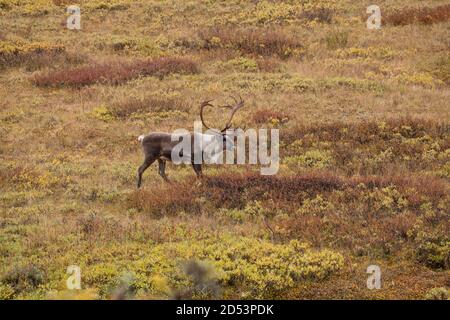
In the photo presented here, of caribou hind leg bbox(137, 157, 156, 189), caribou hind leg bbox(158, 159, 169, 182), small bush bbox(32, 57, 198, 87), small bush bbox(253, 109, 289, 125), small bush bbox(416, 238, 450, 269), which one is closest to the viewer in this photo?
small bush bbox(416, 238, 450, 269)

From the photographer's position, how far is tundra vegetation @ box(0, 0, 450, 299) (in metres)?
10.4

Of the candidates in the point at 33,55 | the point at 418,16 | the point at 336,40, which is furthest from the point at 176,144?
the point at 418,16

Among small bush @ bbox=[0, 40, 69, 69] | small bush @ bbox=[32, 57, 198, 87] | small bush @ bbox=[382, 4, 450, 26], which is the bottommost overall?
small bush @ bbox=[32, 57, 198, 87]

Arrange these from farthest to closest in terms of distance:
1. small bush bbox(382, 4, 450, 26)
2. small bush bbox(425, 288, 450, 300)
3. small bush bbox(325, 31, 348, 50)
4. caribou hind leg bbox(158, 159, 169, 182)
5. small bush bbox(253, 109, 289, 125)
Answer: small bush bbox(382, 4, 450, 26), small bush bbox(325, 31, 348, 50), small bush bbox(253, 109, 289, 125), caribou hind leg bbox(158, 159, 169, 182), small bush bbox(425, 288, 450, 300)

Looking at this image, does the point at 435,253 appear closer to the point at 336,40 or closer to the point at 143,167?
the point at 143,167

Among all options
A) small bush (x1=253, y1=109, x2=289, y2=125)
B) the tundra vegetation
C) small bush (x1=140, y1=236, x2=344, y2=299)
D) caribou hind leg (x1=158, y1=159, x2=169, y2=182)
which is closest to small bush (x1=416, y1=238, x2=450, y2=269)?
the tundra vegetation

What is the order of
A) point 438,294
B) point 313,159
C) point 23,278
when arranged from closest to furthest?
point 438,294 → point 23,278 → point 313,159

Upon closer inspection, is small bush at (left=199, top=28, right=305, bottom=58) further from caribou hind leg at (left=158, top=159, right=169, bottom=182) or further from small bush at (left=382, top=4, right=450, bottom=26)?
caribou hind leg at (left=158, top=159, right=169, bottom=182)

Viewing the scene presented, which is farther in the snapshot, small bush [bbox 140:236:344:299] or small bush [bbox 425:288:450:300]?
small bush [bbox 140:236:344:299]

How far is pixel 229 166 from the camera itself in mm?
16438

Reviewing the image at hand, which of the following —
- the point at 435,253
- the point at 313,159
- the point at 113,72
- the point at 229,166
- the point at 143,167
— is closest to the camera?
the point at 435,253

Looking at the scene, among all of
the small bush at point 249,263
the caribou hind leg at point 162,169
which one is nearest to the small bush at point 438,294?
the small bush at point 249,263

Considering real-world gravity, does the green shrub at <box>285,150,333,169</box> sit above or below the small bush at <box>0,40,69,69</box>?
below
